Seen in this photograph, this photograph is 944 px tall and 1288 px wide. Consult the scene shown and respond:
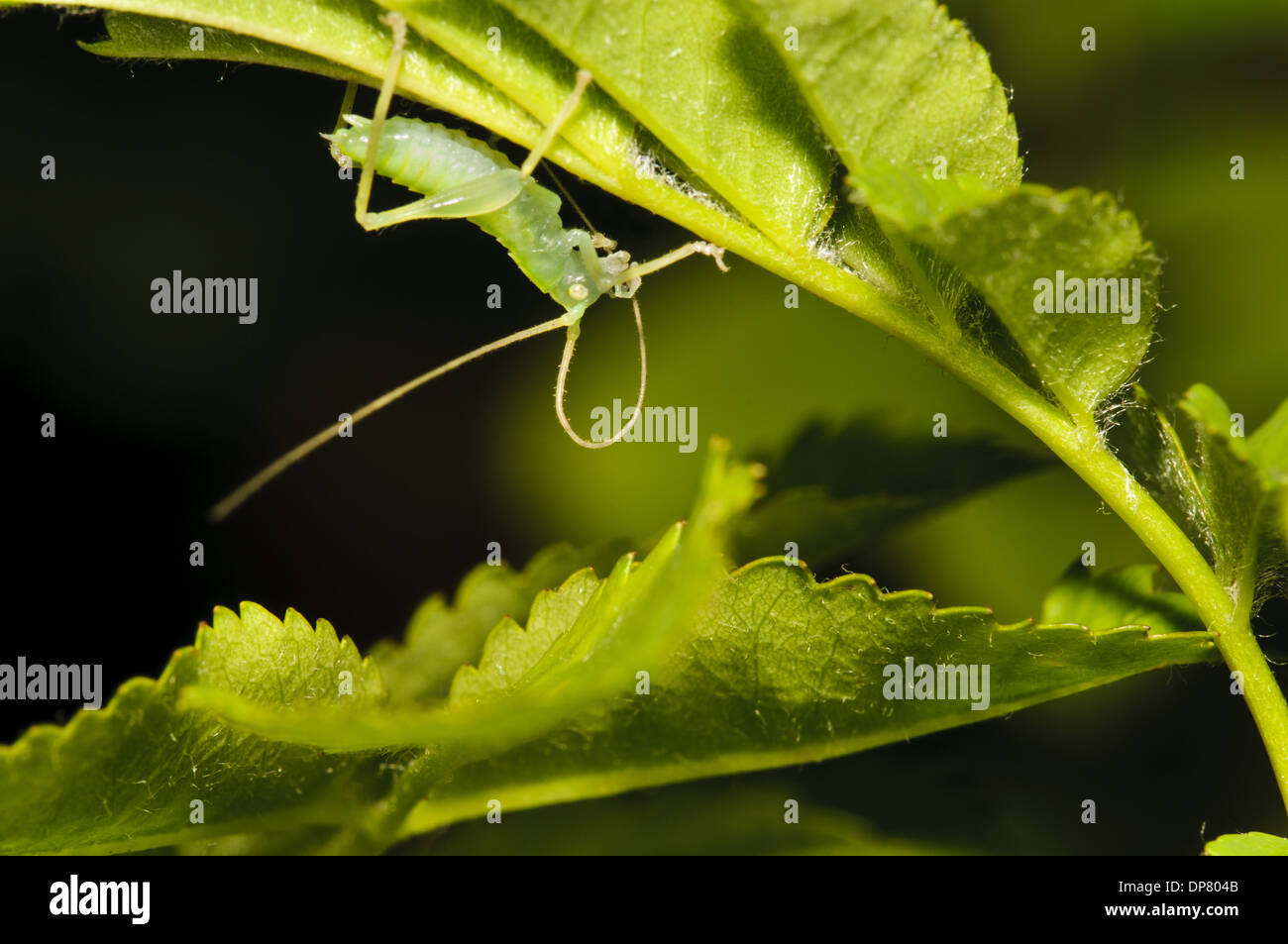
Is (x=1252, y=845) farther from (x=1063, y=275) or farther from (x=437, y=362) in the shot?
(x=437, y=362)

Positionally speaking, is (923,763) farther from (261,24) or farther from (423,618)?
(261,24)

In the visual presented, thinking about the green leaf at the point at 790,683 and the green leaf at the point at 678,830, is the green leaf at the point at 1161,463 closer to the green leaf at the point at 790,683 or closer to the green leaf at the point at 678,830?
the green leaf at the point at 790,683

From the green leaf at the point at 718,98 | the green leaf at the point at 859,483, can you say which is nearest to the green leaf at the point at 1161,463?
the green leaf at the point at 859,483

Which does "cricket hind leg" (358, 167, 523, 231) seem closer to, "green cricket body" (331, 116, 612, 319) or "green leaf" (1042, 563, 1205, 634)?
"green cricket body" (331, 116, 612, 319)

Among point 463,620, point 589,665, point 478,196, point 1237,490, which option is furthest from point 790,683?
point 478,196

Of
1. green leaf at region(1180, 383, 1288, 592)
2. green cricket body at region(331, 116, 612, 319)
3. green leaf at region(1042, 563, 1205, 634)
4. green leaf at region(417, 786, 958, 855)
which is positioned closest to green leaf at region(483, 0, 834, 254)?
green cricket body at region(331, 116, 612, 319)
